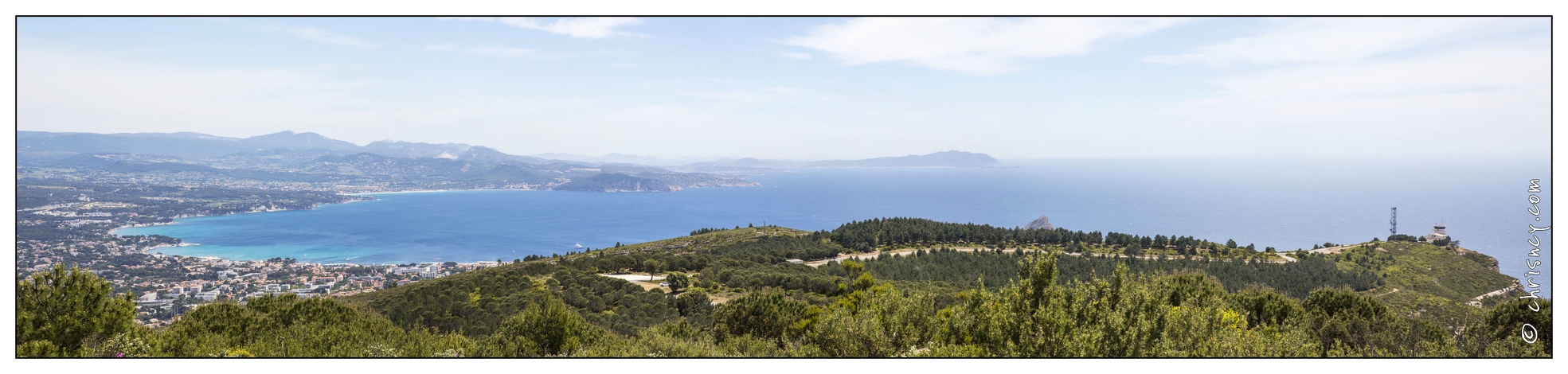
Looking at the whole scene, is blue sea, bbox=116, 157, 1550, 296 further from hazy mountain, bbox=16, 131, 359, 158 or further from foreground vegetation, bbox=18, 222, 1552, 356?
foreground vegetation, bbox=18, 222, 1552, 356

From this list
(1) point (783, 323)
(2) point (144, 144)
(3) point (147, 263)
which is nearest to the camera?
(1) point (783, 323)

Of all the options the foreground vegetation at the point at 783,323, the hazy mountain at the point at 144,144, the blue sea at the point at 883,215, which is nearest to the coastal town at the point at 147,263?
the blue sea at the point at 883,215

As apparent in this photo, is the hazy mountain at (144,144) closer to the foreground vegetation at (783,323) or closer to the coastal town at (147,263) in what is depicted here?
the coastal town at (147,263)

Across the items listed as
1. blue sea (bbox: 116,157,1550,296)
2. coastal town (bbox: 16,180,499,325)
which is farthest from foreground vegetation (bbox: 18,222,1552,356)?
blue sea (bbox: 116,157,1550,296)

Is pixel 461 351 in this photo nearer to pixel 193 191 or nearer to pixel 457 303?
pixel 457 303

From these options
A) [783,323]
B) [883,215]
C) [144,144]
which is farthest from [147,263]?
[144,144]

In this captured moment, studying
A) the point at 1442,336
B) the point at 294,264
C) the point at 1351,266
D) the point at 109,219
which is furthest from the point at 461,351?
the point at 109,219

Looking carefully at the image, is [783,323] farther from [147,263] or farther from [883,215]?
[883,215]

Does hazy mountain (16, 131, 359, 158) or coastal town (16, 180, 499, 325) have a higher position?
hazy mountain (16, 131, 359, 158)
